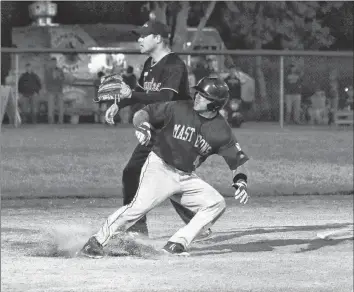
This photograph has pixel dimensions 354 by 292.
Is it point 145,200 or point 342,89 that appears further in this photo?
point 342,89

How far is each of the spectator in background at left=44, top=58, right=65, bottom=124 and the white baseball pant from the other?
44.6 ft

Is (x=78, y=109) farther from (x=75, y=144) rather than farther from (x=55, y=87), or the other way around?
(x=75, y=144)

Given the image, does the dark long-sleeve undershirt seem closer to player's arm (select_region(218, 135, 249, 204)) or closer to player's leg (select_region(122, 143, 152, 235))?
player's leg (select_region(122, 143, 152, 235))

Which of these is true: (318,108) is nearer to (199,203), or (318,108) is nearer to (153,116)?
(199,203)

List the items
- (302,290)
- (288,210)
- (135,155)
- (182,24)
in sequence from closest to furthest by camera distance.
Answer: (302,290) < (135,155) < (288,210) < (182,24)

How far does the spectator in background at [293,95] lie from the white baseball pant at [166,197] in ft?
43.7

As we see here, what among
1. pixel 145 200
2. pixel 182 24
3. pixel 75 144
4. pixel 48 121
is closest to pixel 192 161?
pixel 145 200

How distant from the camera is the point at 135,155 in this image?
29.6ft

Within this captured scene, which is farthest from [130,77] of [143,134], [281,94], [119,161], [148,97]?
[143,134]

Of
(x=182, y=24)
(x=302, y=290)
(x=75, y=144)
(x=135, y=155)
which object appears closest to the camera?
(x=302, y=290)

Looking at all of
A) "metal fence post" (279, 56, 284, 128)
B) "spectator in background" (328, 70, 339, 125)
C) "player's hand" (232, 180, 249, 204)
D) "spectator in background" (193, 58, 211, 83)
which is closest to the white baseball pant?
"player's hand" (232, 180, 249, 204)

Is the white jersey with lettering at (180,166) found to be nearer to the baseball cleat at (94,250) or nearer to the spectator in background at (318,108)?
the baseball cleat at (94,250)

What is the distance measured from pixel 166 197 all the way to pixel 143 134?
0.59m

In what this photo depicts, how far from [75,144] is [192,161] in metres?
11.5
